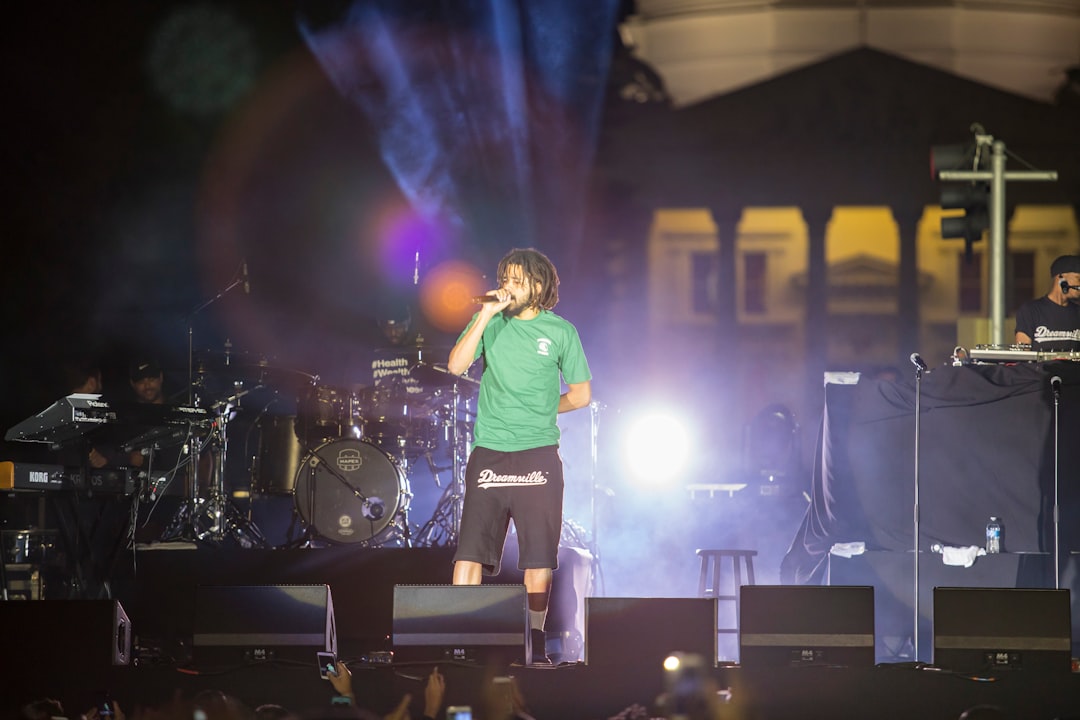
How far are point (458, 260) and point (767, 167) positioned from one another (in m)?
20.6

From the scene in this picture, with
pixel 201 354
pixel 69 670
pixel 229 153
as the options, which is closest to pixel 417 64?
pixel 229 153

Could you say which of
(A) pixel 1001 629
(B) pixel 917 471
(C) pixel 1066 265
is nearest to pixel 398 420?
(B) pixel 917 471

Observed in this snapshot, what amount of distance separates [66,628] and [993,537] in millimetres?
6004

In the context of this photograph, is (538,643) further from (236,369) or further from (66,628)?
(236,369)

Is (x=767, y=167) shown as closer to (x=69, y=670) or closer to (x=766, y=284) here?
(x=766, y=284)

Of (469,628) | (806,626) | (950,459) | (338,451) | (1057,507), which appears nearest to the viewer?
(469,628)

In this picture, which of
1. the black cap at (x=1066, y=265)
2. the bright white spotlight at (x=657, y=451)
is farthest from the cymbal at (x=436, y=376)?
the bright white spotlight at (x=657, y=451)

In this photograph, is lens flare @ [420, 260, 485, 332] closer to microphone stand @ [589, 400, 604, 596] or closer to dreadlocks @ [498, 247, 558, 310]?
microphone stand @ [589, 400, 604, 596]

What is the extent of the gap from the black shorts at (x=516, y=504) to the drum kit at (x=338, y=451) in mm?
4357

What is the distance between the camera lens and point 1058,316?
10141 millimetres

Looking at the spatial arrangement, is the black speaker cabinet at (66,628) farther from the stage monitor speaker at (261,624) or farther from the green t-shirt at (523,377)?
the green t-shirt at (523,377)

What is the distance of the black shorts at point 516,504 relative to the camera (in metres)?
7.45

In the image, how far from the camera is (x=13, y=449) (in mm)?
10336

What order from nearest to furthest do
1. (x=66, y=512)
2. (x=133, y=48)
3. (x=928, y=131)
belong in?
1. (x=66, y=512)
2. (x=133, y=48)
3. (x=928, y=131)
